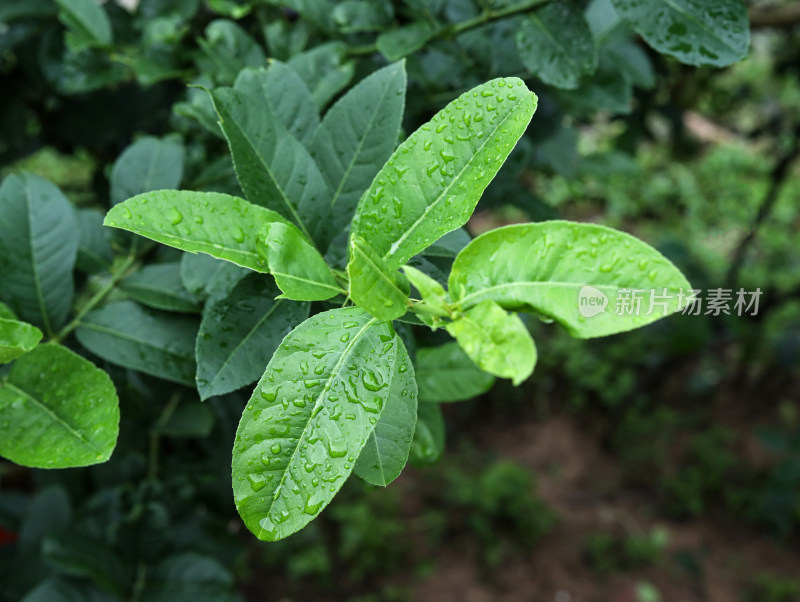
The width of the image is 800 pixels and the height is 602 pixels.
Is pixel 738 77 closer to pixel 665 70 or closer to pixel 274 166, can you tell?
pixel 665 70

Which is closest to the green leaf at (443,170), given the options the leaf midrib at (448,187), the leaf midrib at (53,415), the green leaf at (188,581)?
the leaf midrib at (448,187)

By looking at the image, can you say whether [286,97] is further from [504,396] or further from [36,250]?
[504,396]

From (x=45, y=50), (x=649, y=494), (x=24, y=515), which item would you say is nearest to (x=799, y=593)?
(x=649, y=494)

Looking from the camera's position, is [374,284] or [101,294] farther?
[101,294]

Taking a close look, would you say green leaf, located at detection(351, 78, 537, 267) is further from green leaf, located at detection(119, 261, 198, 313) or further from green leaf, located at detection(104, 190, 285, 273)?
green leaf, located at detection(119, 261, 198, 313)

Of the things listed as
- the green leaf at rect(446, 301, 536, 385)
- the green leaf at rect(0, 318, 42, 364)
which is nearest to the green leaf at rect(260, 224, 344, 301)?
the green leaf at rect(446, 301, 536, 385)

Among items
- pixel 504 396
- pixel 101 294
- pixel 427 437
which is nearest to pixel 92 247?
pixel 101 294
